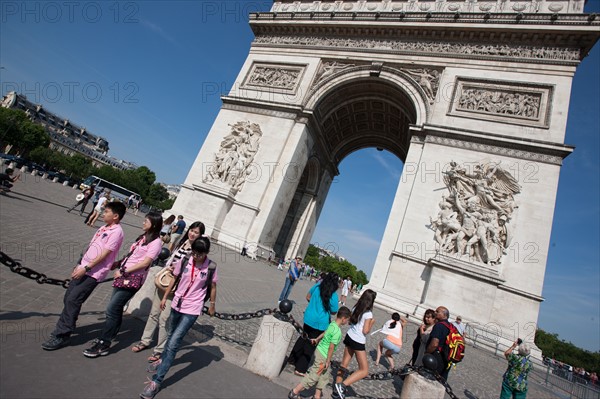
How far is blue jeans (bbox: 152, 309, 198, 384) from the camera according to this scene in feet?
8.36

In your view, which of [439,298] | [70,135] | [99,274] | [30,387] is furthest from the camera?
[70,135]

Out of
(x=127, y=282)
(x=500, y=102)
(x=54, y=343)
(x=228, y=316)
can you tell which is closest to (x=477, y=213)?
(x=500, y=102)

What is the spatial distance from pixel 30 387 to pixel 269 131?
49.4ft

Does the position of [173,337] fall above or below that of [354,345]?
below

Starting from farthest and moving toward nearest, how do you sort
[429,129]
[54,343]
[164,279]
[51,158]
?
[51,158] < [429,129] < [164,279] < [54,343]

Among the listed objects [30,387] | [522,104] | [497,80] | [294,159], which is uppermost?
[497,80]

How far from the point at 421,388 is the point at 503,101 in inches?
554

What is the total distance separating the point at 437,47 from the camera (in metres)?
14.8

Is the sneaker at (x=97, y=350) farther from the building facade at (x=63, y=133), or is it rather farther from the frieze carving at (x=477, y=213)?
the building facade at (x=63, y=133)

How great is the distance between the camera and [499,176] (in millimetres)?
11609

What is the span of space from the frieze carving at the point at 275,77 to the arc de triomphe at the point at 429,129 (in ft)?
0.27

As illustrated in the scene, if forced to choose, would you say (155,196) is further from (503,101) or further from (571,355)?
(571,355)

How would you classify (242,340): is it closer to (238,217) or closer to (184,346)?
(184,346)

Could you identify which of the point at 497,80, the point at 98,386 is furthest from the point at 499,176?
the point at 98,386
